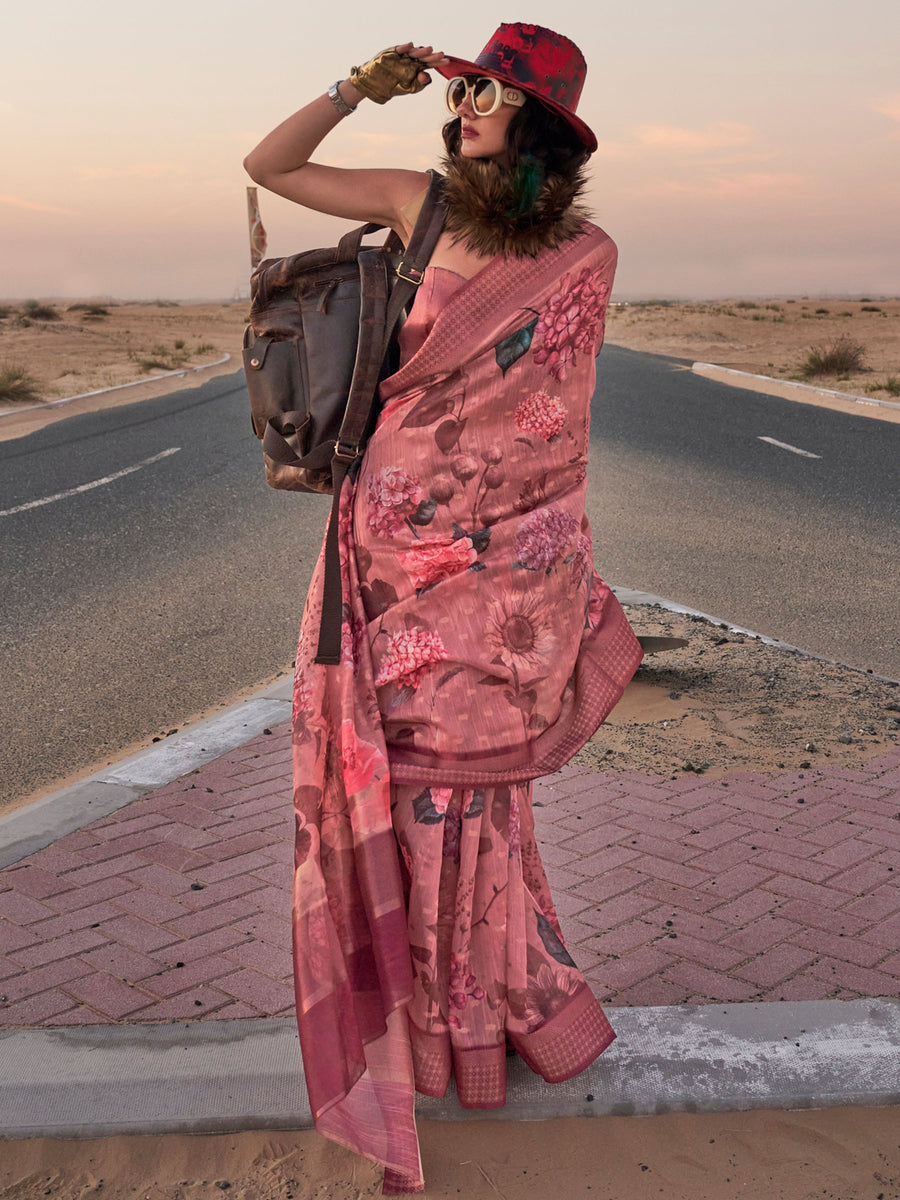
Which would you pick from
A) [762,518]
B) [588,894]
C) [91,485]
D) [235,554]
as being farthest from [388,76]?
[91,485]

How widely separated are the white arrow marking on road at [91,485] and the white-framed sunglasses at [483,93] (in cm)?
807

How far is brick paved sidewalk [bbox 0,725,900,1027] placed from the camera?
311 centimetres

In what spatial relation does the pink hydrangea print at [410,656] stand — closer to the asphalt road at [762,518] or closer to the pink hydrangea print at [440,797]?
the pink hydrangea print at [440,797]

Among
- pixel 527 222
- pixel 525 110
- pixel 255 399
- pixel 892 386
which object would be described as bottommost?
pixel 892 386

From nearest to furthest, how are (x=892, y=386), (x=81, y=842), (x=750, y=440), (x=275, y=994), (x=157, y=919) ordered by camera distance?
(x=275, y=994) < (x=157, y=919) < (x=81, y=842) < (x=750, y=440) < (x=892, y=386)

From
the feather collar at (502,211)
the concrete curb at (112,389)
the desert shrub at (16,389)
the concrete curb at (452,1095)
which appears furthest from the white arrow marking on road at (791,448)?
the desert shrub at (16,389)

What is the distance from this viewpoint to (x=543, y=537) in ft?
8.24

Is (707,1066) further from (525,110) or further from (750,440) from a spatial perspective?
(750,440)

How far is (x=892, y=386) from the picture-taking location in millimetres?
19781

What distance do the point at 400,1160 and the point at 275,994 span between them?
772 mm

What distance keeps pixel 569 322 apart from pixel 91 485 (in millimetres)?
9098

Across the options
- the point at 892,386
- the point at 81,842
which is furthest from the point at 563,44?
the point at 892,386

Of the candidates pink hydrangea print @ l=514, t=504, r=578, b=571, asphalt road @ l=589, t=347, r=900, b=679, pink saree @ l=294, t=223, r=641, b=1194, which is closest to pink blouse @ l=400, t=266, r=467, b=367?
pink saree @ l=294, t=223, r=641, b=1194

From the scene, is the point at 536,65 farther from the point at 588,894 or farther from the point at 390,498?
the point at 588,894
